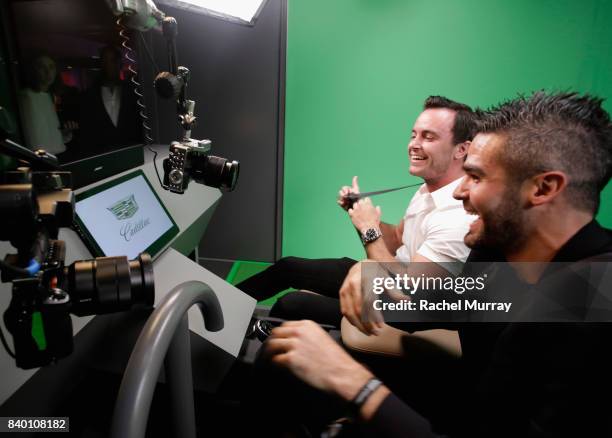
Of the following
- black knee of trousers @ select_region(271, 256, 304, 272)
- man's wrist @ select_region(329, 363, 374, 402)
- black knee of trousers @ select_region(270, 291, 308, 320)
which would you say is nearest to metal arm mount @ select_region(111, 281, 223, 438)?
man's wrist @ select_region(329, 363, 374, 402)

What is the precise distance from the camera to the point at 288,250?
8.77 feet

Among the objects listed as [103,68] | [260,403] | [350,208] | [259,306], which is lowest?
[259,306]

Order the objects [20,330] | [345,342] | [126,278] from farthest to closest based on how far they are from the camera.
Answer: [345,342]
[126,278]
[20,330]

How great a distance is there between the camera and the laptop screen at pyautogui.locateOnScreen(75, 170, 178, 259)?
92 cm

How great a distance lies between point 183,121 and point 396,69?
1546mm

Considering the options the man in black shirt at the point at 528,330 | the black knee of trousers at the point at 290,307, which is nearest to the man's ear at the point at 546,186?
the man in black shirt at the point at 528,330

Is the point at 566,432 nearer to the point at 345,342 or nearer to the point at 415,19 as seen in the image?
the point at 345,342

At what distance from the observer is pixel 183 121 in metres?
1.06

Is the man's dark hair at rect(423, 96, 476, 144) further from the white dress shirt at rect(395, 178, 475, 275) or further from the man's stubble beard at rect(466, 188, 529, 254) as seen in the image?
the man's stubble beard at rect(466, 188, 529, 254)

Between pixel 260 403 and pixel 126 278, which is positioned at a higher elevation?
pixel 126 278

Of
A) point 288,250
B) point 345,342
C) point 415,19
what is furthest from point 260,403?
point 415,19

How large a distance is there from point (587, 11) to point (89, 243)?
256cm

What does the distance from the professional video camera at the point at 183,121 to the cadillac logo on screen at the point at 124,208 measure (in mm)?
162

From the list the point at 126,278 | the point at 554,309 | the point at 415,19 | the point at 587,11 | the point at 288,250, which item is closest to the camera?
the point at 126,278
